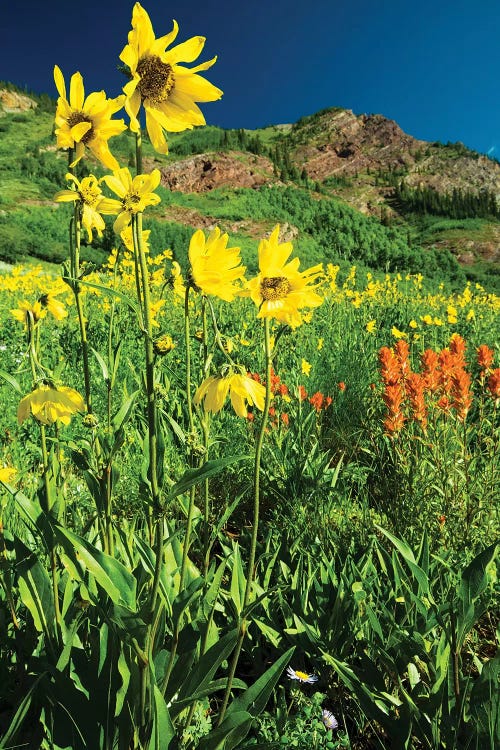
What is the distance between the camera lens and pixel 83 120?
0.99 m

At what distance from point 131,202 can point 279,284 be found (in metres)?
0.37

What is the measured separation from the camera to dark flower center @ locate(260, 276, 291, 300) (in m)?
1.07

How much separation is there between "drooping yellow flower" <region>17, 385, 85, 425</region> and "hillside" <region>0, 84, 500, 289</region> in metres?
16.1

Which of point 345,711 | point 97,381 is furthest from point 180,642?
point 97,381

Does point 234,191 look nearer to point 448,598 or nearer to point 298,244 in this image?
point 298,244

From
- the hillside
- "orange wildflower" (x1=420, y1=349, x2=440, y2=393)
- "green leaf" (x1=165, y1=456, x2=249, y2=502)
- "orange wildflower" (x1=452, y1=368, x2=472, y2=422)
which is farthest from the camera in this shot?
the hillside

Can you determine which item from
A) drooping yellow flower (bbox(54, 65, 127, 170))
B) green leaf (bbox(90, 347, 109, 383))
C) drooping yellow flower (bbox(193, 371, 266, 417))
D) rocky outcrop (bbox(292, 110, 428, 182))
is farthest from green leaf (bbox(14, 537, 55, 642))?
rocky outcrop (bbox(292, 110, 428, 182))

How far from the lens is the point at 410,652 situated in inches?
53.4

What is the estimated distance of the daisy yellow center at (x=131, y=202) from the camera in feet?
2.78

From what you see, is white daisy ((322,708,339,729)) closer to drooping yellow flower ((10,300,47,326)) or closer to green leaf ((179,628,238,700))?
green leaf ((179,628,238,700))

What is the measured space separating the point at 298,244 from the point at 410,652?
97.0 feet

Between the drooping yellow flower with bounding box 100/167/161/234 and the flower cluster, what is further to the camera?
the flower cluster

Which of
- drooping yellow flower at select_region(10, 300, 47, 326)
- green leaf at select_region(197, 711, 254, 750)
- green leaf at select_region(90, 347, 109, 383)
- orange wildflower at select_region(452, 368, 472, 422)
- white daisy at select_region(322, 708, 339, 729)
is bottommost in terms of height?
white daisy at select_region(322, 708, 339, 729)

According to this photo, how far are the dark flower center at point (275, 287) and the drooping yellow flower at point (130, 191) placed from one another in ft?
0.96
